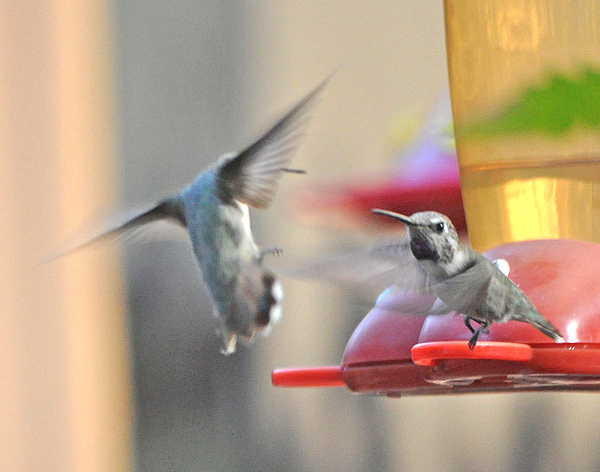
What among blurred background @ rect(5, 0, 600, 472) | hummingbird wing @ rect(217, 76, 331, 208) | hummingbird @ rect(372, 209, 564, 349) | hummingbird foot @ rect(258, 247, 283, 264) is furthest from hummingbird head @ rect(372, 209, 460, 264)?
blurred background @ rect(5, 0, 600, 472)

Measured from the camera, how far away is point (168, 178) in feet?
14.6

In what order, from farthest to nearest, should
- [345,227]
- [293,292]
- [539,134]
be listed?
1. [293,292]
2. [345,227]
3. [539,134]

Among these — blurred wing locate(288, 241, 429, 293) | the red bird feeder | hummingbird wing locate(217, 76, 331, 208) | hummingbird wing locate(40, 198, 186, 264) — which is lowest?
the red bird feeder

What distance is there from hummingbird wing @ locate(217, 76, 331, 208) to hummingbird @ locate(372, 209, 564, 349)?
0.24 meters

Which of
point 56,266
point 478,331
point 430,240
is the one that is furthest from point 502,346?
point 56,266

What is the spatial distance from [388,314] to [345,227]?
4.27 feet

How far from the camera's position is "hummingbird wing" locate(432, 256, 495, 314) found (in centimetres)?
127

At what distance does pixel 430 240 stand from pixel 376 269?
3.1 inches

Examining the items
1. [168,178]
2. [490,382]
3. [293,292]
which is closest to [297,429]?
[293,292]

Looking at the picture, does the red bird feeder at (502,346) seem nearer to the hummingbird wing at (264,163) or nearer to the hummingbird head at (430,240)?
the hummingbird head at (430,240)

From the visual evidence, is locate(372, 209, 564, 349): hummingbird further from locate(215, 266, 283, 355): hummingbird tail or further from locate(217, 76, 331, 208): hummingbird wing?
locate(215, 266, 283, 355): hummingbird tail

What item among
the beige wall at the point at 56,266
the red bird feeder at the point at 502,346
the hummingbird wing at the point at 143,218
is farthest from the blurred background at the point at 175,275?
the red bird feeder at the point at 502,346

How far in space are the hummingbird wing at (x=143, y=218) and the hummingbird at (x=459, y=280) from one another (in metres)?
0.53

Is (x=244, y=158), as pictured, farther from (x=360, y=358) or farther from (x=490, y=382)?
(x=490, y=382)
